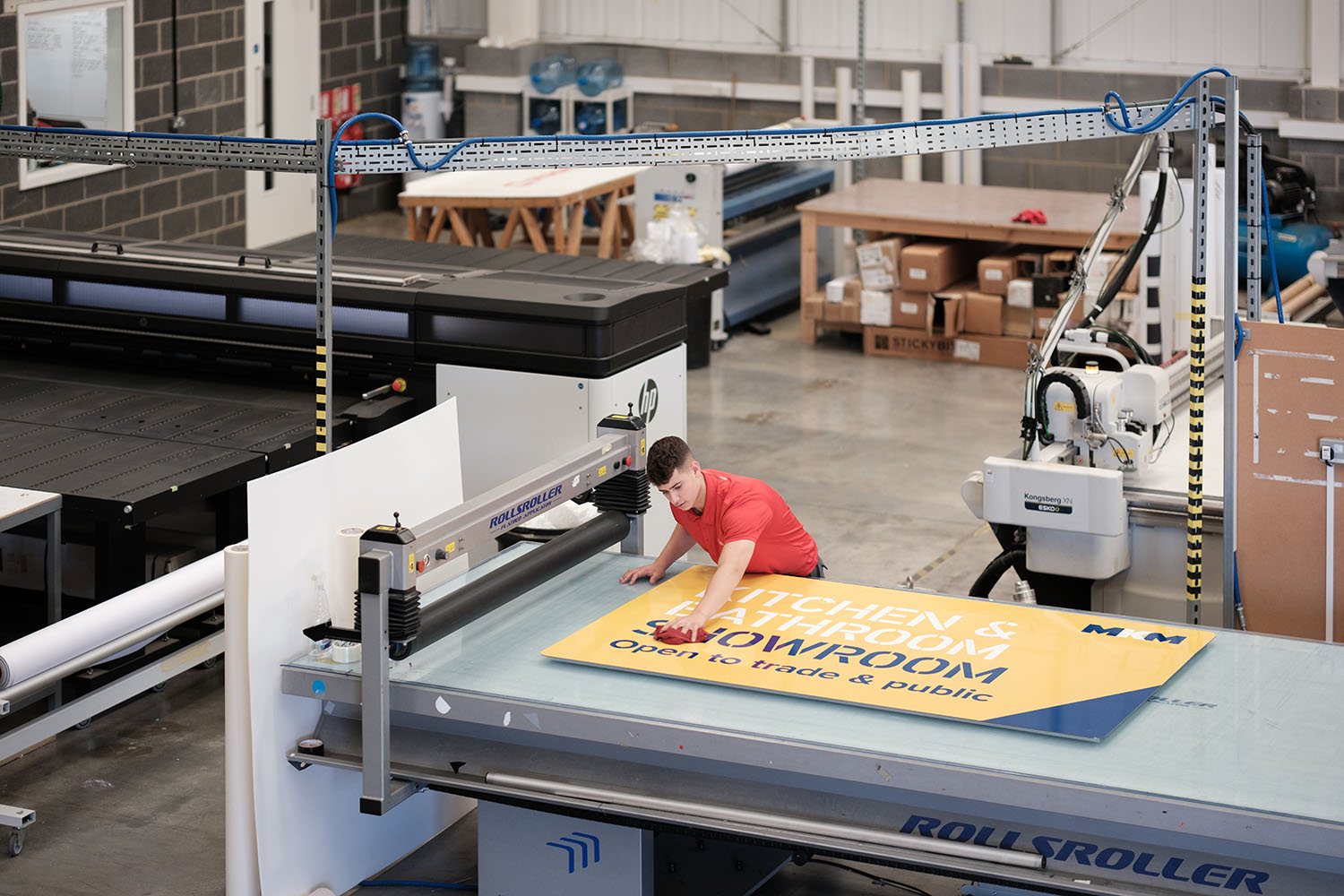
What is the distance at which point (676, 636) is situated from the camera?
14.2 feet

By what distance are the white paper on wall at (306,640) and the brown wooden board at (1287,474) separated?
230cm

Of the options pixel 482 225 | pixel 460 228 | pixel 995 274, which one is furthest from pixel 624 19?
pixel 995 274

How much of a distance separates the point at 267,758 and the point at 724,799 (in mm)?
1142

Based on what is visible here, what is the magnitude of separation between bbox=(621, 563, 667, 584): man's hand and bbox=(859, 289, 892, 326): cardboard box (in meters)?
5.63

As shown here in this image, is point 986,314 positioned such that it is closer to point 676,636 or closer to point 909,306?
point 909,306

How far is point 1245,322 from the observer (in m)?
4.92

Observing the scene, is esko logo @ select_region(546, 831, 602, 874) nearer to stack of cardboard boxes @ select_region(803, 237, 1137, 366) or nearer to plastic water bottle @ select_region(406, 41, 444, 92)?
stack of cardboard boxes @ select_region(803, 237, 1137, 366)

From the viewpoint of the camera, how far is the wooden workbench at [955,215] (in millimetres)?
9953

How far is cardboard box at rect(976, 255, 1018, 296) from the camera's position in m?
9.93

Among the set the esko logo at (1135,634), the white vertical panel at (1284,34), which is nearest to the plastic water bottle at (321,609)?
the esko logo at (1135,634)

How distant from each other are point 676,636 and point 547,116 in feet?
32.7

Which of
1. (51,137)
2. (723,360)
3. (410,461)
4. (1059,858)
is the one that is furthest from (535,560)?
(723,360)

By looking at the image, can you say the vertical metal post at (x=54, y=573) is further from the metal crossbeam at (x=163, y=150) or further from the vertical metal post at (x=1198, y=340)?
the vertical metal post at (x=1198, y=340)

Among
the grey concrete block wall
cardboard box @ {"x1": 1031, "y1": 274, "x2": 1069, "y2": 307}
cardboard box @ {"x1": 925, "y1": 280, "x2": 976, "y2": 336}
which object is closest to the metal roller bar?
cardboard box @ {"x1": 1031, "y1": 274, "x2": 1069, "y2": 307}
